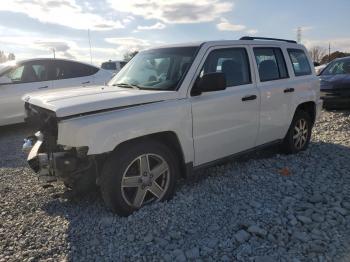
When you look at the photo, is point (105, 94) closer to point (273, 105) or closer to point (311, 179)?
point (273, 105)

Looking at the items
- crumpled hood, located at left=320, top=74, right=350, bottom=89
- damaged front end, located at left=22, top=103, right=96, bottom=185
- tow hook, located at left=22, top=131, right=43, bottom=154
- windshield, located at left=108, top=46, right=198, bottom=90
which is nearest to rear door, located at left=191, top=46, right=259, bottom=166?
windshield, located at left=108, top=46, right=198, bottom=90

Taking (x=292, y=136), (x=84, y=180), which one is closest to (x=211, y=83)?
(x=84, y=180)

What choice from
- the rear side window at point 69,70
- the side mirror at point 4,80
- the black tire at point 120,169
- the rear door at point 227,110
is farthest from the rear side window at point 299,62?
the side mirror at point 4,80

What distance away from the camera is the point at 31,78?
8.90 m

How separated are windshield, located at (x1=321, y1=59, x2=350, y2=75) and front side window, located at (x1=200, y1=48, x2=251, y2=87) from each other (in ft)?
25.9

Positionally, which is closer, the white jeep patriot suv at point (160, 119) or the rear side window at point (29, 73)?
the white jeep patriot suv at point (160, 119)

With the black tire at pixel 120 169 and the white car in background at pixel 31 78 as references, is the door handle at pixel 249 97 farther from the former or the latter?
the white car in background at pixel 31 78

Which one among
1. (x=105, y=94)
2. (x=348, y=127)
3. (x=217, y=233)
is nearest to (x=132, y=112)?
(x=105, y=94)

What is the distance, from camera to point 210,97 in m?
4.64

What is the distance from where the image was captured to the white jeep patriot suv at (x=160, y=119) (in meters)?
3.84

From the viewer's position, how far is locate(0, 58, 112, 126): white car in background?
848 cm

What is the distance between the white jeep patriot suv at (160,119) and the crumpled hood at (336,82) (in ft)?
19.4

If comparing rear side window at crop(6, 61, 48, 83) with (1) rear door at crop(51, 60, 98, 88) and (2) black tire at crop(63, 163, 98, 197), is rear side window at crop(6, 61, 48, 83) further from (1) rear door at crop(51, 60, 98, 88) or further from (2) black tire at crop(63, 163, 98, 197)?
Answer: (2) black tire at crop(63, 163, 98, 197)

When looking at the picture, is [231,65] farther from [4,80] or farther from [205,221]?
[4,80]
